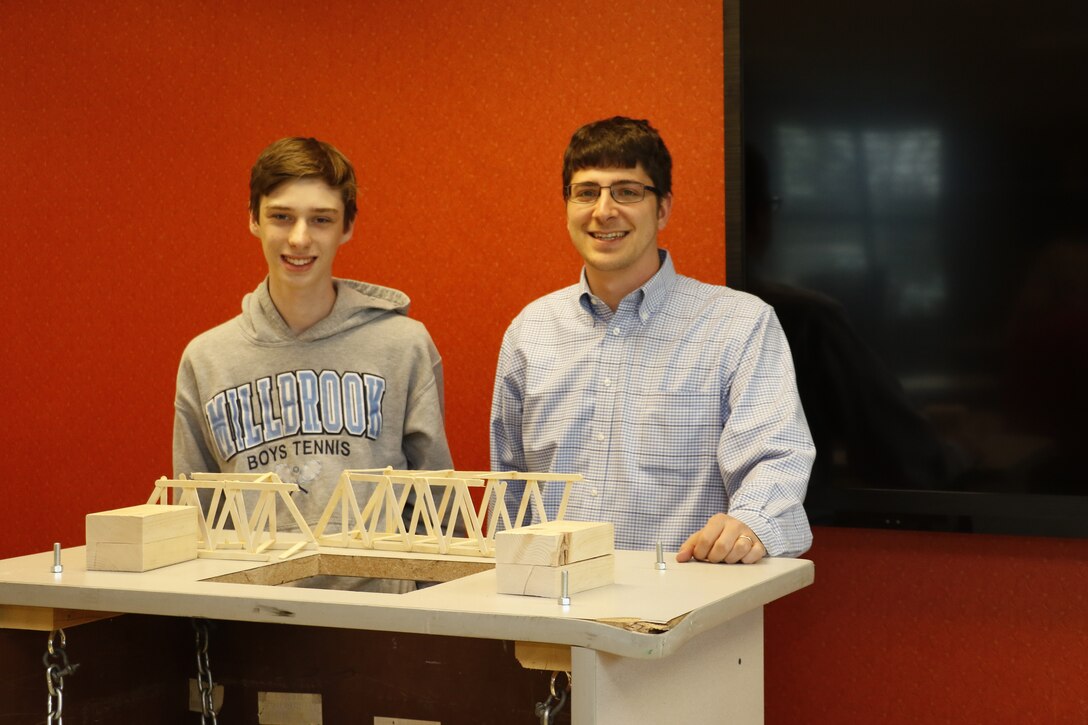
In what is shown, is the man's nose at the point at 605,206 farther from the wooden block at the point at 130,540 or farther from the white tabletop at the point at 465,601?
the wooden block at the point at 130,540

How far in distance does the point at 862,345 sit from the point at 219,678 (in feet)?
4.72

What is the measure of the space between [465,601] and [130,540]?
0.54 meters

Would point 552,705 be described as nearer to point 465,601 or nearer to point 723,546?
point 465,601

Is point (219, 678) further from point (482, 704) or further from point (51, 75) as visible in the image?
point (51, 75)

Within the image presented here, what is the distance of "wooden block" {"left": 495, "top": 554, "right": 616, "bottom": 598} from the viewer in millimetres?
1409

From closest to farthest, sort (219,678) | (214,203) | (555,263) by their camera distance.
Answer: (219,678) → (555,263) → (214,203)

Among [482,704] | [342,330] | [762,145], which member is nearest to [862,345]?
[762,145]

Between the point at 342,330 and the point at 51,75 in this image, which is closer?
the point at 342,330

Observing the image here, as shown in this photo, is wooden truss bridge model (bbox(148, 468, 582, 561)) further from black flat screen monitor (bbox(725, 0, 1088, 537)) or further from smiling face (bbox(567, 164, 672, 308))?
black flat screen monitor (bbox(725, 0, 1088, 537))

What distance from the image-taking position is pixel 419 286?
10.0ft

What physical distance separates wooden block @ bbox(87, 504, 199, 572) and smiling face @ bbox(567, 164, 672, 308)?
3.15 ft

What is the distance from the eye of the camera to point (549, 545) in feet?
4.63

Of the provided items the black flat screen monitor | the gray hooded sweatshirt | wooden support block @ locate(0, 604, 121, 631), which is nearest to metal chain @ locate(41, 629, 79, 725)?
wooden support block @ locate(0, 604, 121, 631)

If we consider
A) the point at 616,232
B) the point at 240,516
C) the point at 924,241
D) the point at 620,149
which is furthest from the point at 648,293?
the point at 240,516
